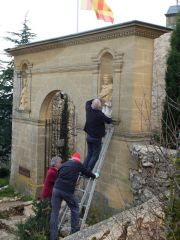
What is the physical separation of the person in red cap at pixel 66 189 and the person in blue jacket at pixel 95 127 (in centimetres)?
111

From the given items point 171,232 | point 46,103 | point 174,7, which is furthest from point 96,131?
point 174,7

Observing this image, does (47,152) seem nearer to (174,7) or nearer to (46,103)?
(46,103)

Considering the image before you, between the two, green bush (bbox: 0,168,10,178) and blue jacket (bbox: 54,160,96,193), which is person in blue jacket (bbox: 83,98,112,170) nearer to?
blue jacket (bbox: 54,160,96,193)

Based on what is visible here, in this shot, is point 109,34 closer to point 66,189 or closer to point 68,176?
point 68,176

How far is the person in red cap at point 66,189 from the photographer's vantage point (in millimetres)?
7363

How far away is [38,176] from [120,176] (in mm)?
4354

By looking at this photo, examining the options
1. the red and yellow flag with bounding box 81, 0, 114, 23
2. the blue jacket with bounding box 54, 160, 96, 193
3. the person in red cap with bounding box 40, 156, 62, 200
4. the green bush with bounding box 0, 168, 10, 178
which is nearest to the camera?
the blue jacket with bounding box 54, 160, 96, 193

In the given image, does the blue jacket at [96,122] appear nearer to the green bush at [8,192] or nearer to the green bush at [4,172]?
the green bush at [8,192]

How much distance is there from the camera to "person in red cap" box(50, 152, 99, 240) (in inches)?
290

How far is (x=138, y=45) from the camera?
8625mm

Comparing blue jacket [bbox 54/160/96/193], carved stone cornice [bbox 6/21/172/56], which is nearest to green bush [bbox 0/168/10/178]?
carved stone cornice [bbox 6/21/172/56]

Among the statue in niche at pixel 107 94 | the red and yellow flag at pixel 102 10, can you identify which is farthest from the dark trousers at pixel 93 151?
the red and yellow flag at pixel 102 10

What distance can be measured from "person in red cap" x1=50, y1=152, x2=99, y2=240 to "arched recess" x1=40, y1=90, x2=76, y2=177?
4.30 m

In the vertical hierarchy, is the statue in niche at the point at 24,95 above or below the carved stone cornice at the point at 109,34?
below
